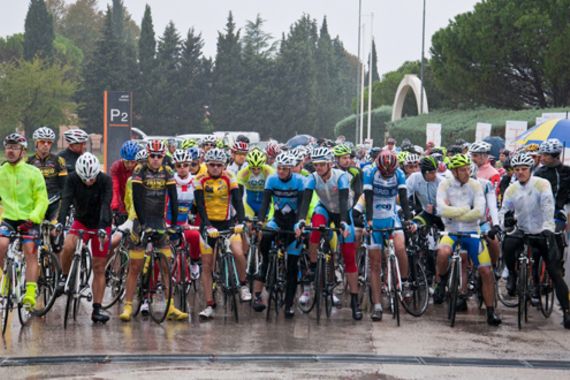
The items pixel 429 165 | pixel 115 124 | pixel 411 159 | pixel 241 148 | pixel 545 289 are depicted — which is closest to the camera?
pixel 545 289

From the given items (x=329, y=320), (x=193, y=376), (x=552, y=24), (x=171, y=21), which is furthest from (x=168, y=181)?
(x=171, y=21)

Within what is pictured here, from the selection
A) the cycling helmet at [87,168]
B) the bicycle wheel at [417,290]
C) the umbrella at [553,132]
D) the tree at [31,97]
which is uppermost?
the tree at [31,97]

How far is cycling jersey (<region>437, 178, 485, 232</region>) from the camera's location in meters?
11.7

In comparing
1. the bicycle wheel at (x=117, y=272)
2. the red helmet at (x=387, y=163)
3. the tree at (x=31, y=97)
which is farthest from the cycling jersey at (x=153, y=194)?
the tree at (x=31, y=97)

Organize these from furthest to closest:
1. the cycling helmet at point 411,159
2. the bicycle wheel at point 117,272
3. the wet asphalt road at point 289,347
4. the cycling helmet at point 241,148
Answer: the cycling helmet at point 411,159 → the cycling helmet at point 241,148 → the bicycle wheel at point 117,272 → the wet asphalt road at point 289,347

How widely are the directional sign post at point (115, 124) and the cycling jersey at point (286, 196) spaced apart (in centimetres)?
1832

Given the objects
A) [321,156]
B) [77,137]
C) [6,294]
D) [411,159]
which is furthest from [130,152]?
[411,159]

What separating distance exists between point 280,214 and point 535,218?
114 inches

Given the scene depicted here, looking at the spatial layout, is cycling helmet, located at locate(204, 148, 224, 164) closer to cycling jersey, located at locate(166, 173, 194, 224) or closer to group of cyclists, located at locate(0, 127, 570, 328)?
group of cyclists, located at locate(0, 127, 570, 328)

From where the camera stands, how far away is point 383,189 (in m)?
12.3

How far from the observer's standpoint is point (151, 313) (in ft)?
37.8

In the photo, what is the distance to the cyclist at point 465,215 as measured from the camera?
11.7 m

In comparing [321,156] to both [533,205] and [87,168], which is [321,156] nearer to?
[533,205]

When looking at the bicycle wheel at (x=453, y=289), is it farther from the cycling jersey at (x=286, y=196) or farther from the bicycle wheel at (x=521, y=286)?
the cycling jersey at (x=286, y=196)
